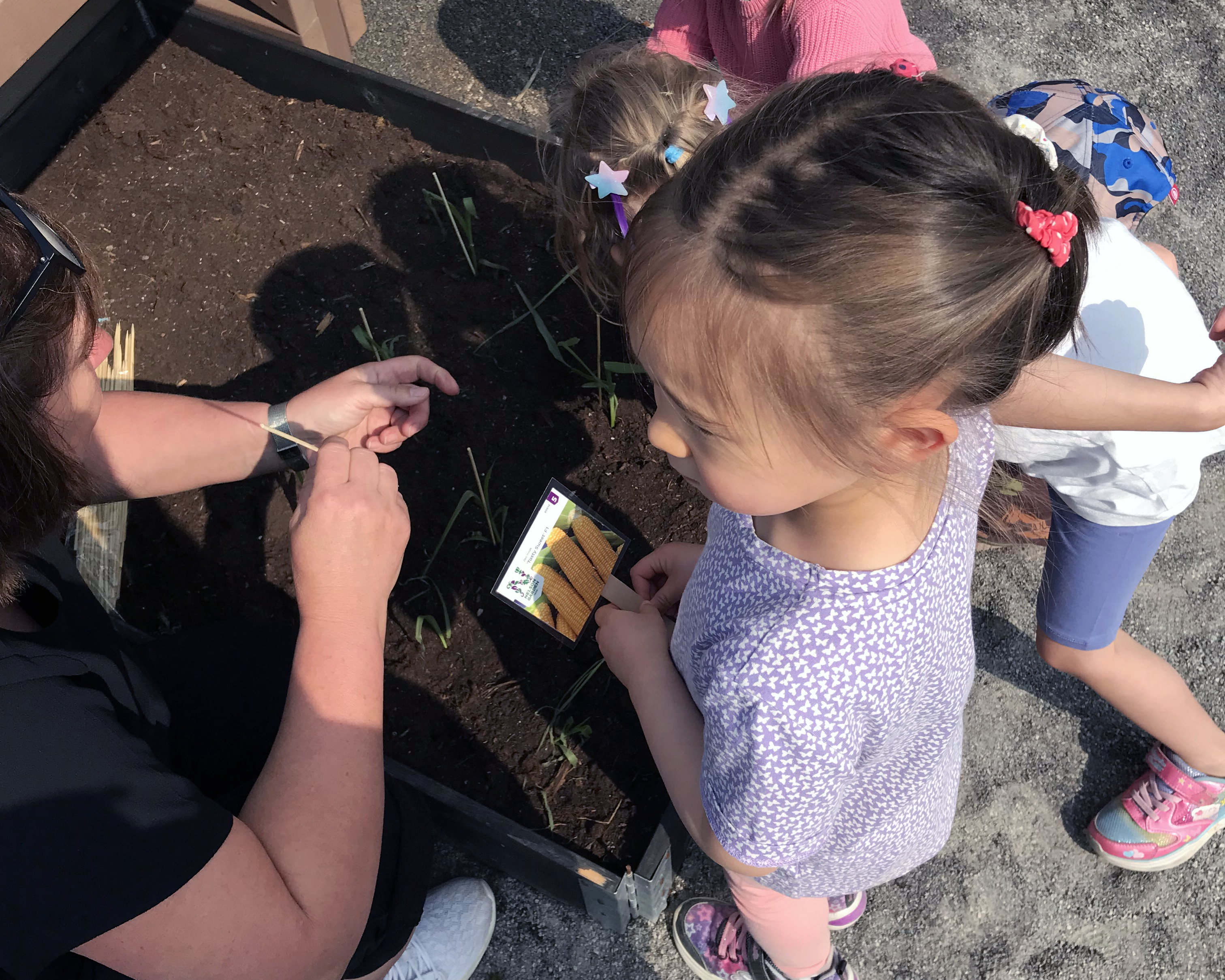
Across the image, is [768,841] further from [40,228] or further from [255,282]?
[255,282]

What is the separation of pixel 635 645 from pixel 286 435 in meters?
0.64

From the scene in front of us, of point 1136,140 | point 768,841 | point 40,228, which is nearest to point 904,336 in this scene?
point 768,841

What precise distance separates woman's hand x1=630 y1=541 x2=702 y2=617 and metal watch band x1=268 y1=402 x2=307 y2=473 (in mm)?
703

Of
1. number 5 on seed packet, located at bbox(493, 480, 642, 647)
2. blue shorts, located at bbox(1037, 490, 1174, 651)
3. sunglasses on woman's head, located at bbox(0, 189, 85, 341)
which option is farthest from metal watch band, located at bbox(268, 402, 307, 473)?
blue shorts, located at bbox(1037, 490, 1174, 651)

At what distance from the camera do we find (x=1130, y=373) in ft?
4.37

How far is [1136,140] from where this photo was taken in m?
1.58

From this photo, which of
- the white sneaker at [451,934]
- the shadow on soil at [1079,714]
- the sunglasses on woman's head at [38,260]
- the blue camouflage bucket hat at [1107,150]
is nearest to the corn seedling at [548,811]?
the white sneaker at [451,934]

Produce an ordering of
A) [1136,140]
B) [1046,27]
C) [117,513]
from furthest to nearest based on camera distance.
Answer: [1046,27]
[117,513]
[1136,140]

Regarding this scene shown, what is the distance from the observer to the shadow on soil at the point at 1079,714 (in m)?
1.83

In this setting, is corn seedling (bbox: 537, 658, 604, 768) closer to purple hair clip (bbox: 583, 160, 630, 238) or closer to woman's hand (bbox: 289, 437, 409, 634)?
woman's hand (bbox: 289, 437, 409, 634)

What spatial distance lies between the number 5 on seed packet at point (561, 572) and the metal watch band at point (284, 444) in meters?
0.47

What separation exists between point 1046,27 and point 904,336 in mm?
2620

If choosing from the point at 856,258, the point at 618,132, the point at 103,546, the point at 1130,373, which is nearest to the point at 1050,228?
the point at 856,258

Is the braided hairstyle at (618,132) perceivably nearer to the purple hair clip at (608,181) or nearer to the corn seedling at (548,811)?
the purple hair clip at (608,181)
